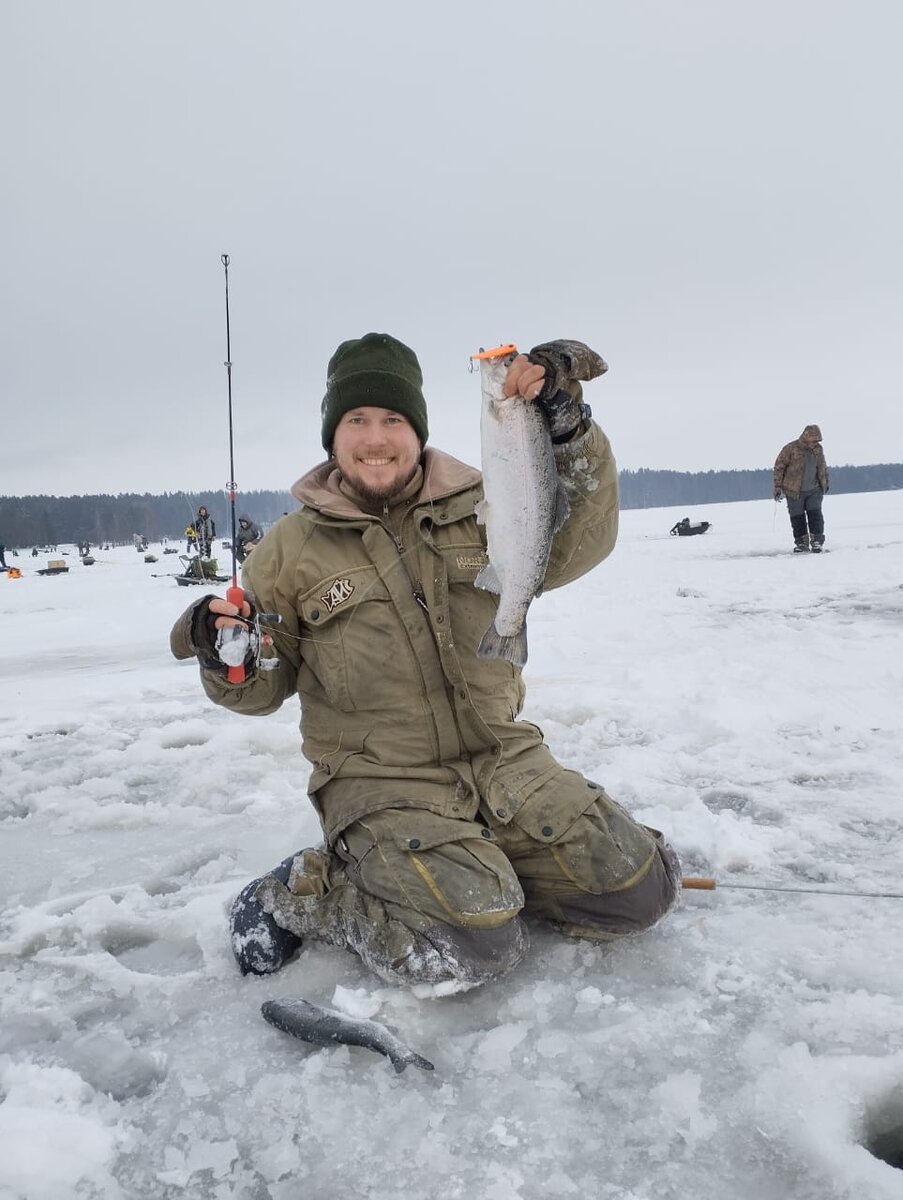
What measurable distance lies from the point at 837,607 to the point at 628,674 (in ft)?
12.2

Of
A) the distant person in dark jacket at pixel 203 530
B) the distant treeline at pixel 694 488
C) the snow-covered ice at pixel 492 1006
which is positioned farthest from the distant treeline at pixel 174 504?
the snow-covered ice at pixel 492 1006

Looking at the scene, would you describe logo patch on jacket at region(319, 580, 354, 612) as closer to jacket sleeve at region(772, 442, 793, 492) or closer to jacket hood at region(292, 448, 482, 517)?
jacket hood at region(292, 448, 482, 517)

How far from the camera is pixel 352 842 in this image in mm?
2807

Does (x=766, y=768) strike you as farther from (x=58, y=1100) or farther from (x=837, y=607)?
(x=837, y=607)

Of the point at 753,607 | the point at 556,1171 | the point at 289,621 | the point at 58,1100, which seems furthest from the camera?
the point at 753,607

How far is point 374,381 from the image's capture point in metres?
3.14

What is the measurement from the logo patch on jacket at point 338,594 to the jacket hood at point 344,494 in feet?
0.87

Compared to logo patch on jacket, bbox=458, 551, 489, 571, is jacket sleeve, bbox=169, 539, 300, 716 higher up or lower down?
lower down

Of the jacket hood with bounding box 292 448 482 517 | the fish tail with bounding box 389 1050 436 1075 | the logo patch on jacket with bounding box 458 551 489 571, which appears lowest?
the fish tail with bounding box 389 1050 436 1075

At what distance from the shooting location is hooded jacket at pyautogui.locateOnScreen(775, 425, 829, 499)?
14727 millimetres

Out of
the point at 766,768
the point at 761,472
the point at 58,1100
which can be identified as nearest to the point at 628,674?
the point at 766,768

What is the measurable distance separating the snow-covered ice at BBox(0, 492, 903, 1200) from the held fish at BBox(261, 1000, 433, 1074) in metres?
0.04

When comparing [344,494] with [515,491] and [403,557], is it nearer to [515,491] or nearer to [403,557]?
[403,557]

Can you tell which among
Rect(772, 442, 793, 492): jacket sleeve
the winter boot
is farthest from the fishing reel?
Rect(772, 442, 793, 492): jacket sleeve
